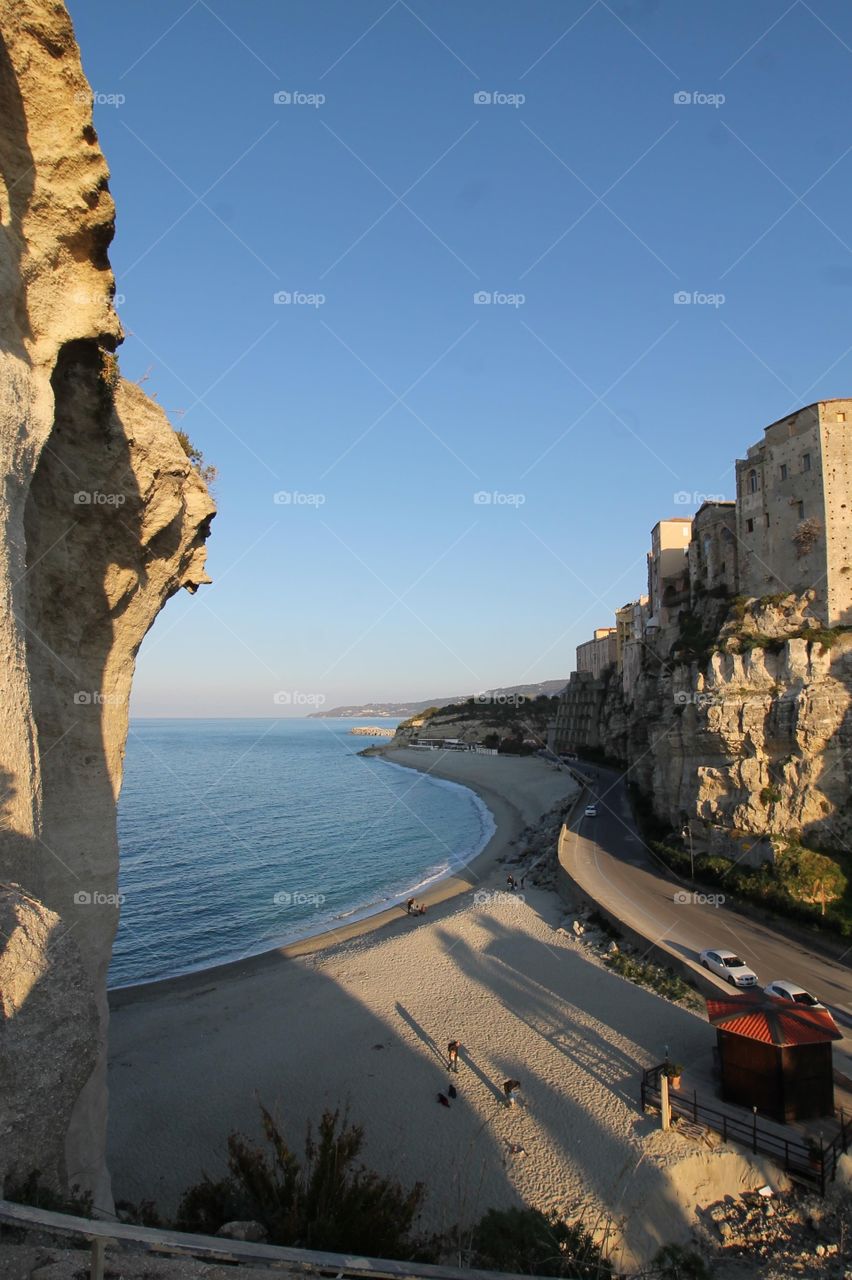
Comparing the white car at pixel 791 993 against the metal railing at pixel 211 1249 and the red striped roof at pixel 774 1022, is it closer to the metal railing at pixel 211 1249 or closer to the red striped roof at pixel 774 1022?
the red striped roof at pixel 774 1022

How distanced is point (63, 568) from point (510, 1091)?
14.0 m

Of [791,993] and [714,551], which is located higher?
[714,551]

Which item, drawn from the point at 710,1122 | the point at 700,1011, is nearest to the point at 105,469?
the point at 710,1122

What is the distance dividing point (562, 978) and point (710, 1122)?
28.8ft

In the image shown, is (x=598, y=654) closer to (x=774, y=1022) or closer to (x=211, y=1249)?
(x=774, y=1022)

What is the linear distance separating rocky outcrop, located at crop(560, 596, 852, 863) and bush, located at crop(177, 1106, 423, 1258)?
21602mm

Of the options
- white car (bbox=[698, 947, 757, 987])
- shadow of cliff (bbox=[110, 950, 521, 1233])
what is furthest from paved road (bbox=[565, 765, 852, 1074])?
shadow of cliff (bbox=[110, 950, 521, 1233])

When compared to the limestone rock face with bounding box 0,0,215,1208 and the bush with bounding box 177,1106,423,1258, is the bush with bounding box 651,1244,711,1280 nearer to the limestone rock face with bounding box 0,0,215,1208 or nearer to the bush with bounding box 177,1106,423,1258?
the bush with bounding box 177,1106,423,1258

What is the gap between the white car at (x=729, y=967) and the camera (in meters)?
19.0

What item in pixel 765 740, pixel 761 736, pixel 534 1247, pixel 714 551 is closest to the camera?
pixel 534 1247

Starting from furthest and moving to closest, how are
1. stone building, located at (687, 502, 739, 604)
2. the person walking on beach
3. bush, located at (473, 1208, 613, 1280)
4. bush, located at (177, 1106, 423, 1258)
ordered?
stone building, located at (687, 502, 739, 604)
the person walking on beach
bush, located at (473, 1208, 613, 1280)
bush, located at (177, 1106, 423, 1258)

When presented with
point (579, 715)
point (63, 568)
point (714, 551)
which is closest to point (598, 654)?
point (579, 715)

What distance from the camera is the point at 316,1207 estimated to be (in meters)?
8.57

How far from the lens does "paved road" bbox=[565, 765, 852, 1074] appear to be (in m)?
19.5
